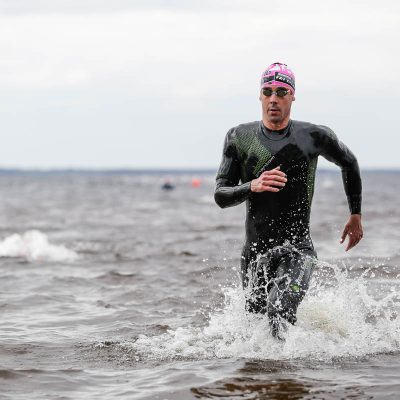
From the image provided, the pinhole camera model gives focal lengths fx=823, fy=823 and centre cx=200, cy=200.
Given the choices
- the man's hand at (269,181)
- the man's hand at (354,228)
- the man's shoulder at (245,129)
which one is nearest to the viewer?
the man's hand at (269,181)

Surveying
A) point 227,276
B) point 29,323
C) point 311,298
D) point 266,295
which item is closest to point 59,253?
point 227,276

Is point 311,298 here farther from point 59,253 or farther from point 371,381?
point 59,253

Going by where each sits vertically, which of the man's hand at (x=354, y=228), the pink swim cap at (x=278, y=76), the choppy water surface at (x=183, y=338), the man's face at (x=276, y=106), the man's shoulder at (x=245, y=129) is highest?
the pink swim cap at (x=278, y=76)

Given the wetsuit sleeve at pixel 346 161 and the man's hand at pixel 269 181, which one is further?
the wetsuit sleeve at pixel 346 161

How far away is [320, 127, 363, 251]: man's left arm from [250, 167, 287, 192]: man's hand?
0.68m

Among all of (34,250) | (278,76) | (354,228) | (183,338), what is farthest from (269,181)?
(34,250)

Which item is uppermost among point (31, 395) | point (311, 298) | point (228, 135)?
point (228, 135)

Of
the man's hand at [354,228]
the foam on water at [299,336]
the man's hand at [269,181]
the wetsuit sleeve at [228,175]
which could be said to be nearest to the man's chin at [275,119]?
the wetsuit sleeve at [228,175]

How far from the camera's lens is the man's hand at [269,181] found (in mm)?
5934

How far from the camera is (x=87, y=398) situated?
5844mm

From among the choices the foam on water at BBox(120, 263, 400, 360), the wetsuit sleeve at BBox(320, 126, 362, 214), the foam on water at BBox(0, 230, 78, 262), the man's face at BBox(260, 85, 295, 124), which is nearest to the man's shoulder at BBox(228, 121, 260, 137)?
the man's face at BBox(260, 85, 295, 124)

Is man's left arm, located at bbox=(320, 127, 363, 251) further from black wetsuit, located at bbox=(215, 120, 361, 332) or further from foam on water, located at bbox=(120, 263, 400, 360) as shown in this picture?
foam on water, located at bbox=(120, 263, 400, 360)

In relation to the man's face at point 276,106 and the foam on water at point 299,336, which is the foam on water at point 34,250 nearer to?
the foam on water at point 299,336

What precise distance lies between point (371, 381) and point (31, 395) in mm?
2507
